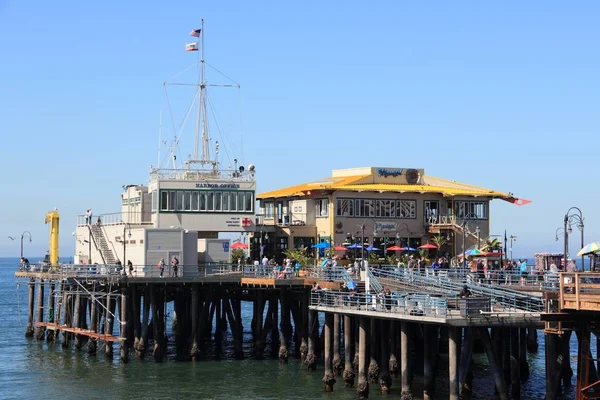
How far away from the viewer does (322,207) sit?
237 ft

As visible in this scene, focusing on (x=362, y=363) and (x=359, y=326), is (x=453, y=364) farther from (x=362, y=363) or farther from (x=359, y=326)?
(x=359, y=326)

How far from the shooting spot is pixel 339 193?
71.2m

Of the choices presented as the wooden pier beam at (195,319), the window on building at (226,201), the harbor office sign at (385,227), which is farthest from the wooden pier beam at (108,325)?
the harbor office sign at (385,227)

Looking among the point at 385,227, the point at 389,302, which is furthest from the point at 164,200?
the point at 389,302

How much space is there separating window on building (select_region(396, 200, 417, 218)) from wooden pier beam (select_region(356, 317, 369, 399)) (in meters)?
26.0

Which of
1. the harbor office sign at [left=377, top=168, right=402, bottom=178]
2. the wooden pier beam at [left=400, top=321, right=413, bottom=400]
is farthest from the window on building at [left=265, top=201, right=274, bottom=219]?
the wooden pier beam at [left=400, top=321, right=413, bottom=400]

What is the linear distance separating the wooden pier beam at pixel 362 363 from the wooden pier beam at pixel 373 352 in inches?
15.4

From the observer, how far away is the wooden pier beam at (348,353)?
48438 millimetres

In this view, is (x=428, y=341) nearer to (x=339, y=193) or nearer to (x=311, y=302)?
(x=311, y=302)

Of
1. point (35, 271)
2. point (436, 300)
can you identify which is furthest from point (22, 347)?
point (436, 300)

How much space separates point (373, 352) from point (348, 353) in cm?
107

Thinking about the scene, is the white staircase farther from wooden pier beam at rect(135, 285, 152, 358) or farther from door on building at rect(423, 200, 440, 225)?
door on building at rect(423, 200, 440, 225)

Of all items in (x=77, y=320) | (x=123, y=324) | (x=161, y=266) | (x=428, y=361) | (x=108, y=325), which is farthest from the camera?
(x=77, y=320)

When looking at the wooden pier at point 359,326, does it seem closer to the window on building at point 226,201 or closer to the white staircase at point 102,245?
the white staircase at point 102,245
